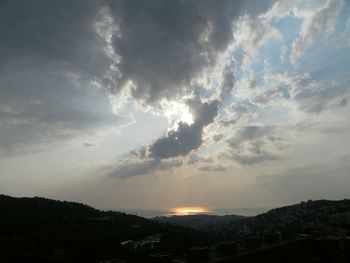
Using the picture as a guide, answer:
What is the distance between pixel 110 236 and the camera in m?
84.0

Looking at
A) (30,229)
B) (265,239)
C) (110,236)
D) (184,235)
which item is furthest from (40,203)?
(265,239)

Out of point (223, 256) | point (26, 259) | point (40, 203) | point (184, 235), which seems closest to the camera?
point (223, 256)

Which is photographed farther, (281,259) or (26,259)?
(26,259)

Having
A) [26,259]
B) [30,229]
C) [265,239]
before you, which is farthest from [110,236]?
[265,239]

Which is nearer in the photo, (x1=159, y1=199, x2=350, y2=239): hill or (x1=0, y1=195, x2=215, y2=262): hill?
(x1=0, y1=195, x2=215, y2=262): hill

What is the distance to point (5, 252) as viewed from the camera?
6319 centimetres

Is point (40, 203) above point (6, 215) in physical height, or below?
above

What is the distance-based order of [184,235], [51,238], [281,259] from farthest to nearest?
1. [184,235]
2. [51,238]
3. [281,259]

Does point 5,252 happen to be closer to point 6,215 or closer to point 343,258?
point 6,215

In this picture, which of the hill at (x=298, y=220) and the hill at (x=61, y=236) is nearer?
the hill at (x=61, y=236)

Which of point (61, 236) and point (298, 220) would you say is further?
point (298, 220)

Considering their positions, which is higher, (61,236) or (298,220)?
(298,220)

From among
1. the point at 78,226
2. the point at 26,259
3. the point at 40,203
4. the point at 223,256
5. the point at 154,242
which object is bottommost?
the point at 223,256

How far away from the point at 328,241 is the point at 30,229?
73427 millimetres
